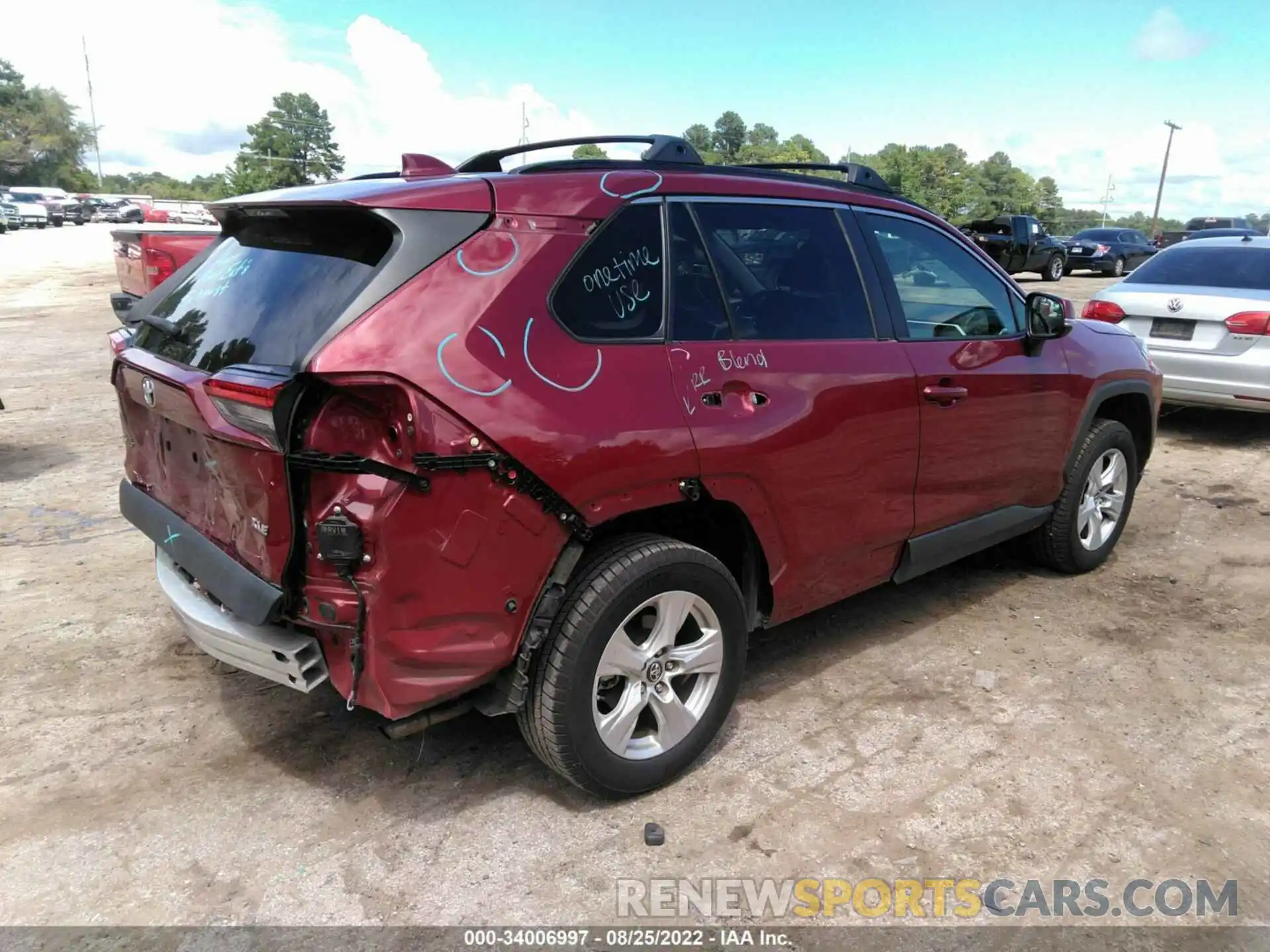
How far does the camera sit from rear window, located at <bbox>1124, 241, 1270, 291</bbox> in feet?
24.6

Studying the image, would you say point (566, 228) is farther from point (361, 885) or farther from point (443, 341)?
point (361, 885)

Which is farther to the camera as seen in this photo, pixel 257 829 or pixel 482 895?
pixel 257 829

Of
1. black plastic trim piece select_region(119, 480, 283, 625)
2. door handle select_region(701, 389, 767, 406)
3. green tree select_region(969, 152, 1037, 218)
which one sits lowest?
black plastic trim piece select_region(119, 480, 283, 625)

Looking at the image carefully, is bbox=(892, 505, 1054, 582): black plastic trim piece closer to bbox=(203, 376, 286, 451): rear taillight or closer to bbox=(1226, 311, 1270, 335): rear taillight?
bbox=(203, 376, 286, 451): rear taillight

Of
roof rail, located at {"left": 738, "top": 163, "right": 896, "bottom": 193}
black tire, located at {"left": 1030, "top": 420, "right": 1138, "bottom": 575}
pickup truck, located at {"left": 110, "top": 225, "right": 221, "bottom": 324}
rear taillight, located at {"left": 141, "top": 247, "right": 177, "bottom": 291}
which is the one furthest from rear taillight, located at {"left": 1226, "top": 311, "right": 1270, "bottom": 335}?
rear taillight, located at {"left": 141, "top": 247, "right": 177, "bottom": 291}

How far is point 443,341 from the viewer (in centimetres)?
234

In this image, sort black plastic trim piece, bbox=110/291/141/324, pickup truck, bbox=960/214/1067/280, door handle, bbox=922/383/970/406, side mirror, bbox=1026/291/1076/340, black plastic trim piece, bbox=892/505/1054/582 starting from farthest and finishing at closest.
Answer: pickup truck, bbox=960/214/1067/280
side mirror, bbox=1026/291/1076/340
black plastic trim piece, bbox=892/505/1054/582
door handle, bbox=922/383/970/406
black plastic trim piece, bbox=110/291/141/324

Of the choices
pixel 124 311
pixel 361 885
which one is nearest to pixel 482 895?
pixel 361 885

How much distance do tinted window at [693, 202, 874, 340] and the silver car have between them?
4.61m

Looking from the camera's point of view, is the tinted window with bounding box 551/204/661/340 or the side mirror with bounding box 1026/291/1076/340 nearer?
the tinted window with bounding box 551/204/661/340

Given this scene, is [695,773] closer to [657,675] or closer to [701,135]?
[657,675]

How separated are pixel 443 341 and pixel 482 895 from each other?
5.01 ft

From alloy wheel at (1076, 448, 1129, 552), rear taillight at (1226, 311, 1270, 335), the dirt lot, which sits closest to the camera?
the dirt lot

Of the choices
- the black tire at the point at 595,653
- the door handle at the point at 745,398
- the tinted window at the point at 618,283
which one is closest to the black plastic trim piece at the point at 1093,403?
the door handle at the point at 745,398
